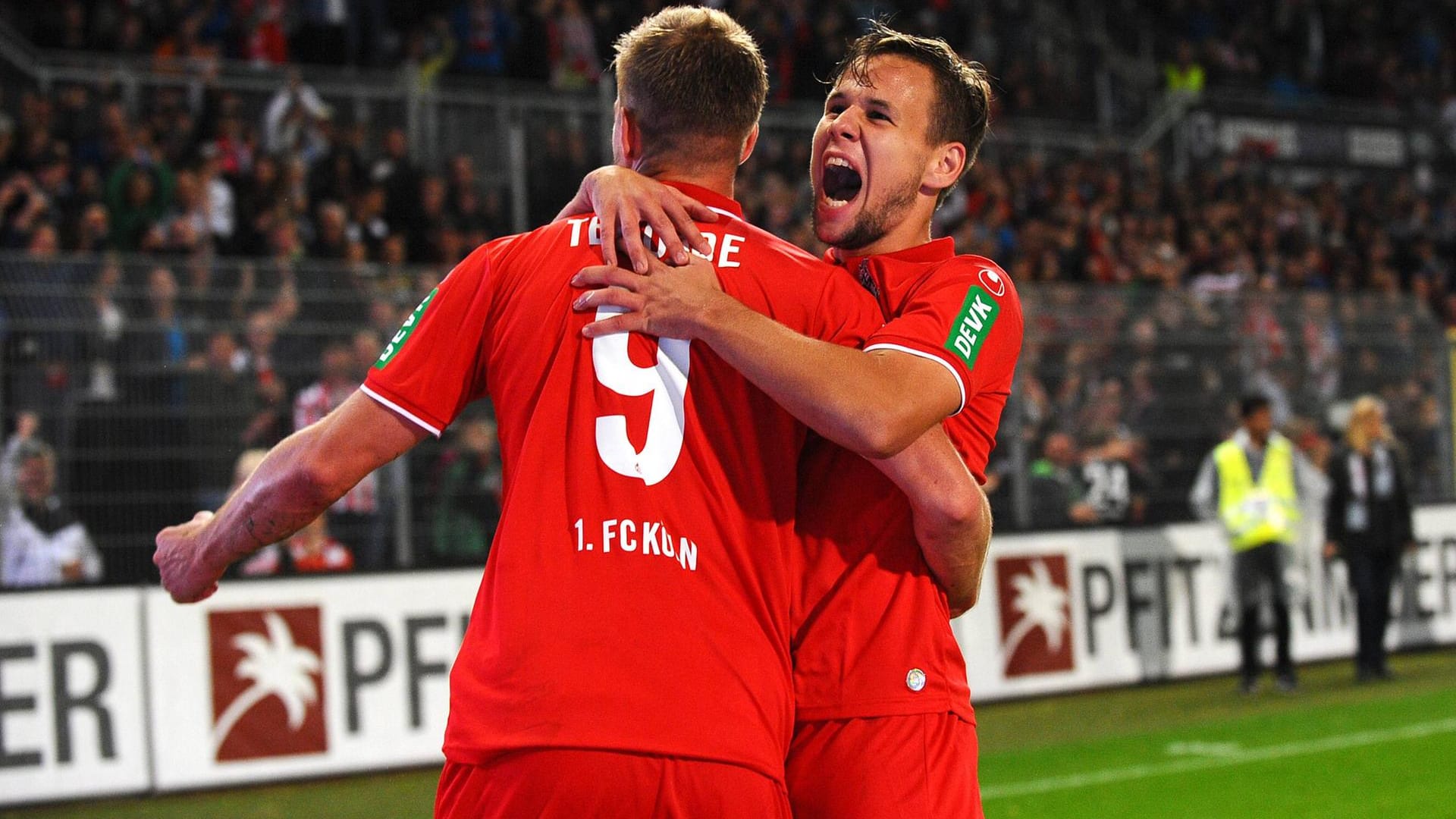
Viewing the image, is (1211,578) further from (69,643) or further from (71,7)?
(71,7)

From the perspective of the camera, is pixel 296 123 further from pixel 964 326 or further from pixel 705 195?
pixel 964 326

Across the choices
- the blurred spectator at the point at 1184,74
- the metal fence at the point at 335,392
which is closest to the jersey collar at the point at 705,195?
the metal fence at the point at 335,392

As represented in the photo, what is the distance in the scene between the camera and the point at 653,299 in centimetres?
284

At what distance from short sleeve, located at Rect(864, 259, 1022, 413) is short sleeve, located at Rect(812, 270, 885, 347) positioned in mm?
37

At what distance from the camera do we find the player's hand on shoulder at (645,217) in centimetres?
290

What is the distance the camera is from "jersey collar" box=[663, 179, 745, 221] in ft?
9.93

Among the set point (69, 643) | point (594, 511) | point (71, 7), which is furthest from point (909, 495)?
point (71, 7)

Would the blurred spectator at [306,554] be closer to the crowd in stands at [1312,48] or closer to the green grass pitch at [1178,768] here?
the green grass pitch at [1178,768]

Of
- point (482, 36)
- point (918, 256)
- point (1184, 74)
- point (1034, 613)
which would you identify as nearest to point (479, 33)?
point (482, 36)

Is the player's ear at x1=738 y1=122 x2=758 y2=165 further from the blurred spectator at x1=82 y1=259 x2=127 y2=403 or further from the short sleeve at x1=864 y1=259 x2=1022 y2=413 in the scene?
the blurred spectator at x1=82 y1=259 x2=127 y2=403

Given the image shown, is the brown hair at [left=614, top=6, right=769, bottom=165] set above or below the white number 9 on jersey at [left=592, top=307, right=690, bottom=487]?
above

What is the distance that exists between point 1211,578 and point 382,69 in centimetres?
919

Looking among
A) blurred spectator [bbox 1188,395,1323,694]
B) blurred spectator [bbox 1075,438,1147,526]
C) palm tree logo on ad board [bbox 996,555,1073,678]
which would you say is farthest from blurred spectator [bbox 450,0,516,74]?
blurred spectator [bbox 1188,395,1323,694]

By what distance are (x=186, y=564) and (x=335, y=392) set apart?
22.8 ft
